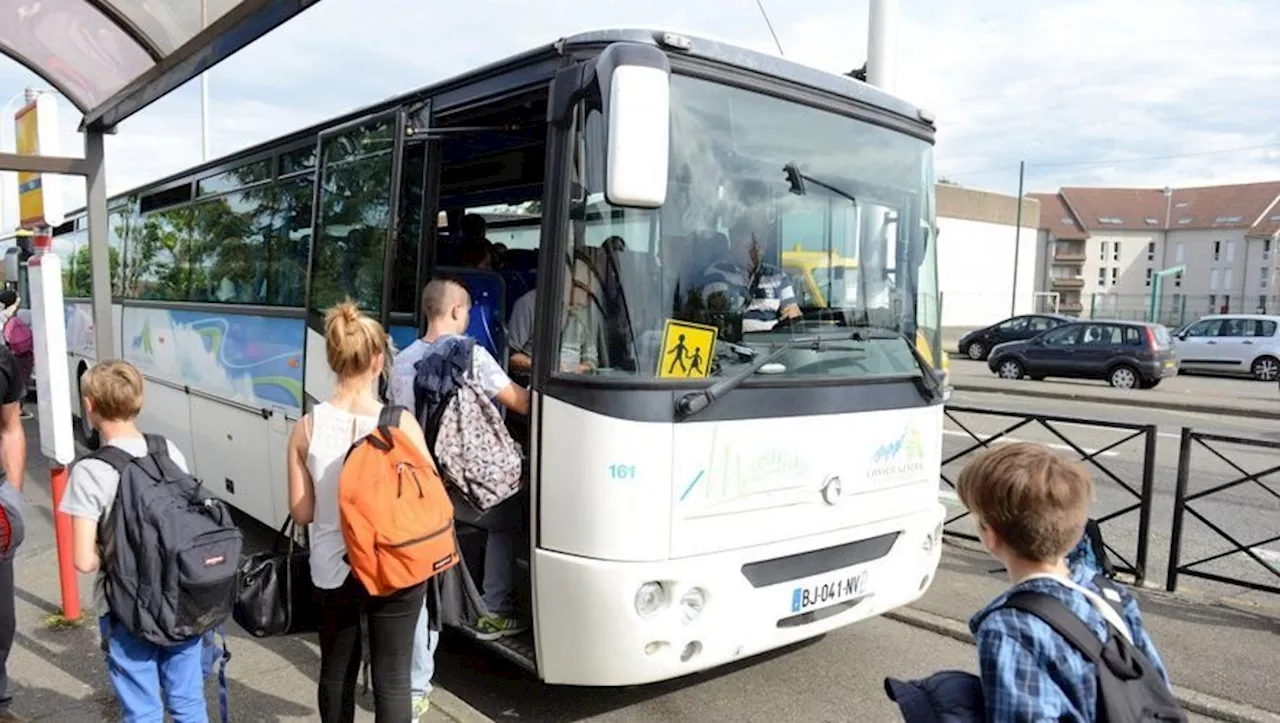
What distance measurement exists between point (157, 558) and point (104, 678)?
2.00m

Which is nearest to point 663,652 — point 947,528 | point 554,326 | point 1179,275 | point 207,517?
point 554,326

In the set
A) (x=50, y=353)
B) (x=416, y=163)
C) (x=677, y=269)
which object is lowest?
(x=50, y=353)

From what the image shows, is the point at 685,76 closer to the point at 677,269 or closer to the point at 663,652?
the point at 677,269

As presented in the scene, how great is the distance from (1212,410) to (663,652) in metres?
17.1

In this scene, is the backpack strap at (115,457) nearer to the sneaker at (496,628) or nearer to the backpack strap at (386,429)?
the backpack strap at (386,429)

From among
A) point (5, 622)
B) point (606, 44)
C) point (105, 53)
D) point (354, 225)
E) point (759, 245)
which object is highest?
point (105, 53)

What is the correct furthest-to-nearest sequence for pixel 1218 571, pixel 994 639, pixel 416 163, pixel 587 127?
1. pixel 1218 571
2. pixel 416 163
3. pixel 587 127
4. pixel 994 639

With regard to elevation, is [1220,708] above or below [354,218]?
below

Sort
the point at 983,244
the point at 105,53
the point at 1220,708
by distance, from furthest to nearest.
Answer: the point at 983,244, the point at 105,53, the point at 1220,708

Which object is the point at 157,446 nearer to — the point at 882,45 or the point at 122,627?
the point at 122,627

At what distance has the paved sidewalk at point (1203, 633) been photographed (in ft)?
15.2

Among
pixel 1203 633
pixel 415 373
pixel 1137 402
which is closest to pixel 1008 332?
pixel 1137 402

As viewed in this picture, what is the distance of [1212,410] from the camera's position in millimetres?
17094

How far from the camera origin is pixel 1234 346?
25.6 metres
